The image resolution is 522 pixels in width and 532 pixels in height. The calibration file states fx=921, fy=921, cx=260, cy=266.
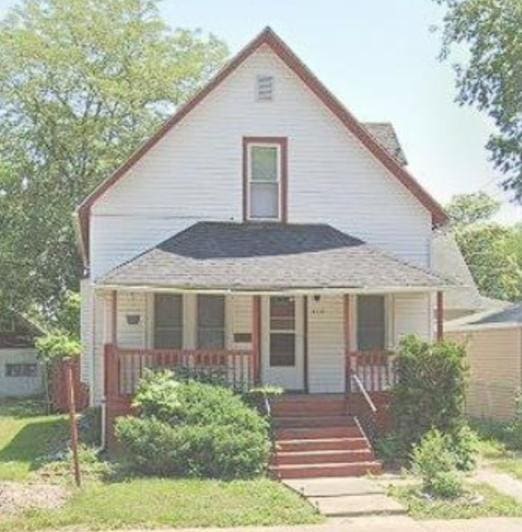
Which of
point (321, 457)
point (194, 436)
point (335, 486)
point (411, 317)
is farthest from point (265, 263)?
point (335, 486)

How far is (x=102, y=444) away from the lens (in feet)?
56.5

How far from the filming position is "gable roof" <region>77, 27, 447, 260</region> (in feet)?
65.7

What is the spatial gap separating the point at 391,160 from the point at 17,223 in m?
20.2

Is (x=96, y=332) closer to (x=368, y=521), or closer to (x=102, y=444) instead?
(x=102, y=444)

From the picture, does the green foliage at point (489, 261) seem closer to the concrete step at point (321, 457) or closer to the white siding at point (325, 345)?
the white siding at point (325, 345)

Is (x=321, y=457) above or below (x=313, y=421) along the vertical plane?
below

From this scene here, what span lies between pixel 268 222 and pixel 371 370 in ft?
14.2

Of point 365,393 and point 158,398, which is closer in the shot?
point 158,398

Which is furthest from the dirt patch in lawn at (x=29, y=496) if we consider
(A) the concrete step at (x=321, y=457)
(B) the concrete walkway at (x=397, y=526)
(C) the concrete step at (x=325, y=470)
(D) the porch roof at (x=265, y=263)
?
(D) the porch roof at (x=265, y=263)

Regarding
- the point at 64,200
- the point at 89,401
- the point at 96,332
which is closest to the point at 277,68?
the point at 96,332

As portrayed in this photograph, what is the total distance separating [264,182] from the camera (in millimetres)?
20578

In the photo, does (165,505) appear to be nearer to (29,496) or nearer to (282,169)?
(29,496)

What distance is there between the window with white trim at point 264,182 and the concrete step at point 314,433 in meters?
5.82

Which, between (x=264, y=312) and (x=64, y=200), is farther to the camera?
(x=64, y=200)
